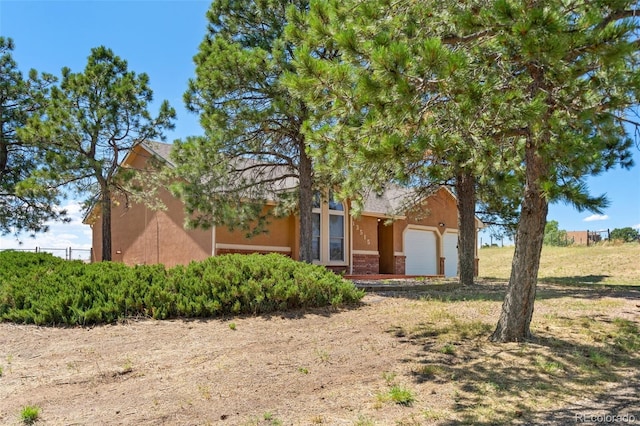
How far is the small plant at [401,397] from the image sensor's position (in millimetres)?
4398

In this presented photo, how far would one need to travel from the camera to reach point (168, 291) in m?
7.79

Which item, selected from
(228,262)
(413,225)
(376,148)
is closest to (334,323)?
(228,262)

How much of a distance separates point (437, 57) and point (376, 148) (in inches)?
44.8

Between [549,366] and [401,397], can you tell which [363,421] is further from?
[549,366]

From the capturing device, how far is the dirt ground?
14.1ft

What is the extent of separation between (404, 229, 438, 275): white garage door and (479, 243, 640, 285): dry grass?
2.76 metres

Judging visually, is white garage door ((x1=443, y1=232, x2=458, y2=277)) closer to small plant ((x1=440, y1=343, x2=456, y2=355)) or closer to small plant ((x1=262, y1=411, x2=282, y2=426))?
small plant ((x1=440, y1=343, x2=456, y2=355))

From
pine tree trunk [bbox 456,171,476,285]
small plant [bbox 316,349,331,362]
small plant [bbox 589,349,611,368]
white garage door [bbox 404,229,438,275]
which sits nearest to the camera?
small plant [bbox 589,349,611,368]

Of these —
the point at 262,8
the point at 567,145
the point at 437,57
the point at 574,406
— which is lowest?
the point at 574,406

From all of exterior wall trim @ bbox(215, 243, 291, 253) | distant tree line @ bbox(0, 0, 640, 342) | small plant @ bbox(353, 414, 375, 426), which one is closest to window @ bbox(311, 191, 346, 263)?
exterior wall trim @ bbox(215, 243, 291, 253)

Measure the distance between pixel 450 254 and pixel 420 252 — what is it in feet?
6.63

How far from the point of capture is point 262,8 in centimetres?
1146

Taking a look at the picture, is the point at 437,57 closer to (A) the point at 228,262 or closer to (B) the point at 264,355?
(B) the point at 264,355

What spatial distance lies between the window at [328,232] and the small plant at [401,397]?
39.0ft
